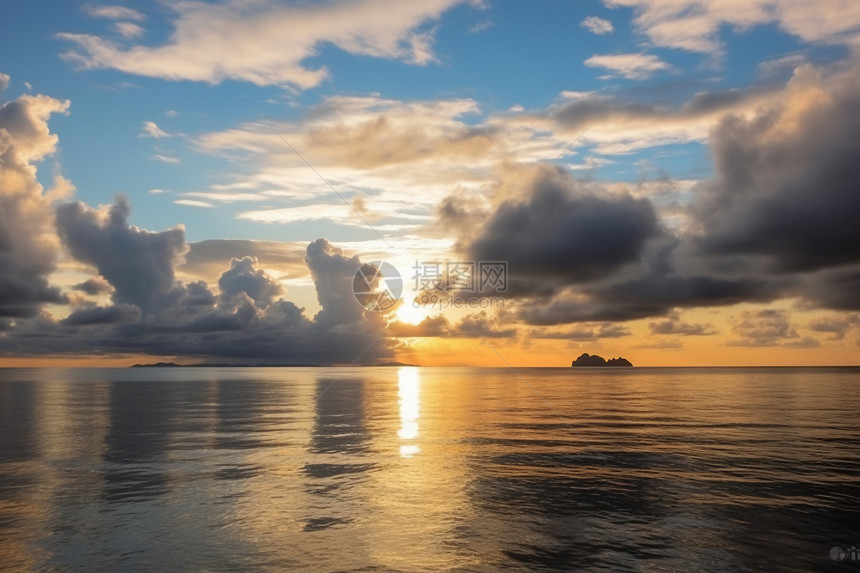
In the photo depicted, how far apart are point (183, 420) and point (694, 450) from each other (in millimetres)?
52363

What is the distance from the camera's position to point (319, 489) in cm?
2891

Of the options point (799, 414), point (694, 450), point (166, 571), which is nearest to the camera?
point (166, 571)

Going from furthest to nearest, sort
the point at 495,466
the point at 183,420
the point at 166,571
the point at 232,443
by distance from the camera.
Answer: the point at 183,420 < the point at 232,443 < the point at 495,466 < the point at 166,571

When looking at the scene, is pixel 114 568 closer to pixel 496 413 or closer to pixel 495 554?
pixel 495 554

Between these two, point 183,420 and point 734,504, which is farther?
point 183,420

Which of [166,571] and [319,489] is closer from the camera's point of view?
[166,571]

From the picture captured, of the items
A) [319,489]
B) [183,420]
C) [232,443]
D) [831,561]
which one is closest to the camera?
[831,561]

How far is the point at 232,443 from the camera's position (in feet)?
147

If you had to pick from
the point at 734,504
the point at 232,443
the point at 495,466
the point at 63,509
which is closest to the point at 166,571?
the point at 63,509

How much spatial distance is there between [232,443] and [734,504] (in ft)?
114

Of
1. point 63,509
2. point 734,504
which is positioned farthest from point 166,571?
point 734,504

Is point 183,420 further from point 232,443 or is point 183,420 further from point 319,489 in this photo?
point 319,489

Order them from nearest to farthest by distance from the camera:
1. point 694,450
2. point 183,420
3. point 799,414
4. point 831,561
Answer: point 831,561
point 694,450
point 183,420
point 799,414

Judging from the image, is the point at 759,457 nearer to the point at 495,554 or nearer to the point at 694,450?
the point at 694,450
